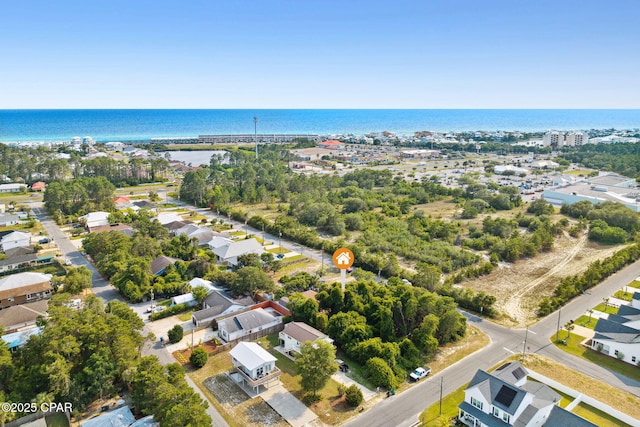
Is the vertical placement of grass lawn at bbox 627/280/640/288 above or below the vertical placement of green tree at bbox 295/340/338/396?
below

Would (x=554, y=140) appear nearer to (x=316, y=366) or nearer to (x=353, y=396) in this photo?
(x=353, y=396)

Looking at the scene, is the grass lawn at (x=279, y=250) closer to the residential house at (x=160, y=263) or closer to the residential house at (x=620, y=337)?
the residential house at (x=160, y=263)

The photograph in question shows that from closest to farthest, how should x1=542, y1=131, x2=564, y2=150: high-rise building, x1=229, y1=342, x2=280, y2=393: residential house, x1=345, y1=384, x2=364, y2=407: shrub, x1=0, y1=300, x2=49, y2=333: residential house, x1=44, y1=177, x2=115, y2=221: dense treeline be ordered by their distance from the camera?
x1=345, y1=384, x2=364, y2=407: shrub < x1=229, y1=342, x2=280, y2=393: residential house < x1=0, y1=300, x2=49, y2=333: residential house < x1=44, y1=177, x2=115, y2=221: dense treeline < x1=542, y1=131, x2=564, y2=150: high-rise building

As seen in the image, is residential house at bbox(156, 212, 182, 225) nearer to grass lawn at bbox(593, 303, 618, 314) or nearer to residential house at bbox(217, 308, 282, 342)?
residential house at bbox(217, 308, 282, 342)

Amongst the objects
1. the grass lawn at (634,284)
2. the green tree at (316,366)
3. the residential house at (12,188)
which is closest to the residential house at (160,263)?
the green tree at (316,366)

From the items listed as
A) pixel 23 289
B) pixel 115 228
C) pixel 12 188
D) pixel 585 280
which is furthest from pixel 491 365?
pixel 12 188

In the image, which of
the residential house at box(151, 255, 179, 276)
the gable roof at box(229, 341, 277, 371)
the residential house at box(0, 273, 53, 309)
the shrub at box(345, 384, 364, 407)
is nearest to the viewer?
the shrub at box(345, 384, 364, 407)

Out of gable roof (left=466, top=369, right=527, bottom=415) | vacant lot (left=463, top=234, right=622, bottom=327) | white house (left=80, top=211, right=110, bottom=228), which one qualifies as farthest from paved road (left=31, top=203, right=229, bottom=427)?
vacant lot (left=463, top=234, right=622, bottom=327)
